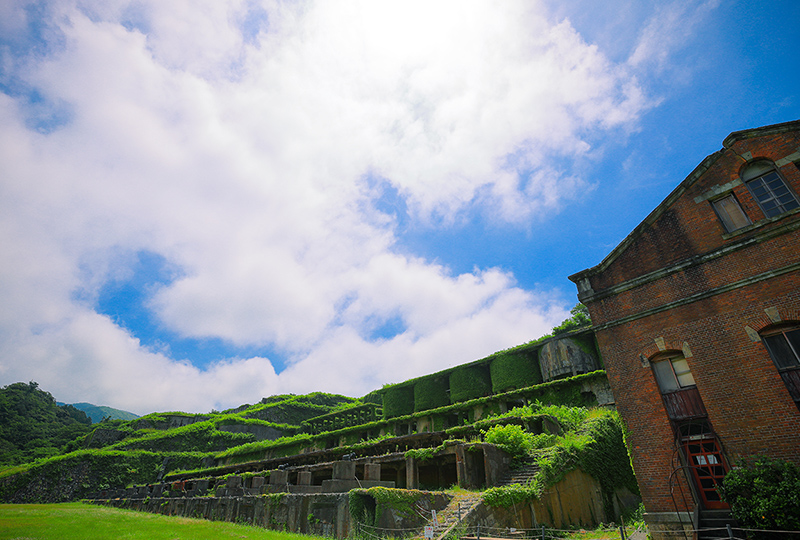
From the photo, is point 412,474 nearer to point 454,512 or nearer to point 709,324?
point 454,512

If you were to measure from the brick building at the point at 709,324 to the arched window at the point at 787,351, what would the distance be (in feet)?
0.09

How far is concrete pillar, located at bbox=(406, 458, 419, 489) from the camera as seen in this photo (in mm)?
16797

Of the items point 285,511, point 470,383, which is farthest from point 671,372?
point 470,383

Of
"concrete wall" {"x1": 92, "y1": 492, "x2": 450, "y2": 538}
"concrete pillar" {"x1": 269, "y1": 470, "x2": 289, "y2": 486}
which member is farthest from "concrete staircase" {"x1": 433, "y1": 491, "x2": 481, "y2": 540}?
"concrete pillar" {"x1": 269, "y1": 470, "x2": 289, "y2": 486}

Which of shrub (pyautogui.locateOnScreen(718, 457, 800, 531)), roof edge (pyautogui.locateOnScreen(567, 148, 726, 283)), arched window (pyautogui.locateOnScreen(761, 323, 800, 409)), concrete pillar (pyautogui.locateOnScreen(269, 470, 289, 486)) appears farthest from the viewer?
concrete pillar (pyautogui.locateOnScreen(269, 470, 289, 486))

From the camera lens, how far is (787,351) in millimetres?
10133

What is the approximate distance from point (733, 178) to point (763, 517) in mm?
10435

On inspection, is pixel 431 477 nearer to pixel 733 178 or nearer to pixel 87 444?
pixel 733 178

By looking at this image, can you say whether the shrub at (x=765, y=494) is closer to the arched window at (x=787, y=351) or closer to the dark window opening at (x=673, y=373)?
the arched window at (x=787, y=351)

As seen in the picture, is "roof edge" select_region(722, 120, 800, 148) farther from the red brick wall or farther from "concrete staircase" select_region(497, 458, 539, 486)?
"concrete staircase" select_region(497, 458, 539, 486)

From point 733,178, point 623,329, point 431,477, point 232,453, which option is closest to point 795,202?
point 733,178

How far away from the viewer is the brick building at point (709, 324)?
10.2 metres

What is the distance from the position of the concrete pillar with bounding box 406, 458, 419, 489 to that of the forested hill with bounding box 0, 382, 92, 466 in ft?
218

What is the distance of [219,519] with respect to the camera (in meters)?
17.8
